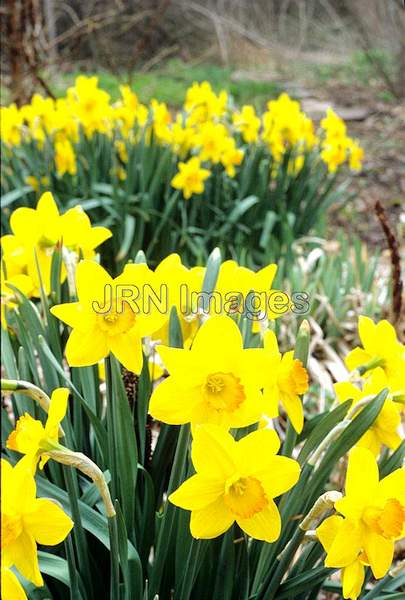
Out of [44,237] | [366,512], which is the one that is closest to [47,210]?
[44,237]

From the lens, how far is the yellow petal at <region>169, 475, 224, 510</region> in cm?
69

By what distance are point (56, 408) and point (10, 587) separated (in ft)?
0.55

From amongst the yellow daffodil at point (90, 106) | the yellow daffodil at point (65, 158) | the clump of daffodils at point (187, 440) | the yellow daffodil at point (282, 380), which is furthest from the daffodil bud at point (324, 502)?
the yellow daffodil at point (90, 106)

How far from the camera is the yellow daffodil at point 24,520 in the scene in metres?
0.58

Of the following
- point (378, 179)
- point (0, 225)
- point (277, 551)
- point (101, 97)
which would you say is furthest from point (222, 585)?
point (378, 179)

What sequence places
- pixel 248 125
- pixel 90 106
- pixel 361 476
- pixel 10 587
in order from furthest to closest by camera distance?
pixel 248 125 < pixel 90 106 < pixel 361 476 < pixel 10 587

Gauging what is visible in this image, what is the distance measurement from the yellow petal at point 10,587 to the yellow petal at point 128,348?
264 mm

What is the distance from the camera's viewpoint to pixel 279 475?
709 millimetres

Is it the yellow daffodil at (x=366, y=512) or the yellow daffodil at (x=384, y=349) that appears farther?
the yellow daffodil at (x=384, y=349)

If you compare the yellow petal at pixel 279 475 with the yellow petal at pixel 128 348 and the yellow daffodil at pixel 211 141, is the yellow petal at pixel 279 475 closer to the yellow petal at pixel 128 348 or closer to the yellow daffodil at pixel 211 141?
the yellow petal at pixel 128 348

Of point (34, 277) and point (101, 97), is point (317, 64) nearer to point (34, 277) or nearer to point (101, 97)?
point (101, 97)

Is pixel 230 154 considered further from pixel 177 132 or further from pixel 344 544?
pixel 344 544

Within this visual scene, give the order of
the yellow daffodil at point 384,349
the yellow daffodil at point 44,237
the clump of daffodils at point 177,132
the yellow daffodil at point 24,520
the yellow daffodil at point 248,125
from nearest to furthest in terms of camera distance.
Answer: the yellow daffodil at point 24,520, the yellow daffodil at point 384,349, the yellow daffodil at point 44,237, the clump of daffodils at point 177,132, the yellow daffodil at point 248,125

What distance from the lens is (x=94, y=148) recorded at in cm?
314
